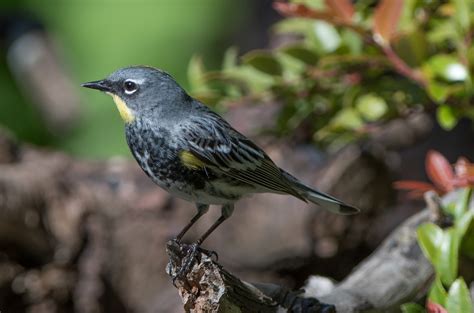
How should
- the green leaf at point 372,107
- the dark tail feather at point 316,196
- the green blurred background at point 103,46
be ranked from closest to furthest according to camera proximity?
the dark tail feather at point 316,196
the green leaf at point 372,107
the green blurred background at point 103,46

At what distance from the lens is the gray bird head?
1.88m

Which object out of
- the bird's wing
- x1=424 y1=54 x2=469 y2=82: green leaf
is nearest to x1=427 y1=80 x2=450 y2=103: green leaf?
x1=424 y1=54 x2=469 y2=82: green leaf

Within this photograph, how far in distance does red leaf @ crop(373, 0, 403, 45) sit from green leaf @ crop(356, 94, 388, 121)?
1.00 feet

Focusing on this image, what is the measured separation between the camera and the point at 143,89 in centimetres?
189

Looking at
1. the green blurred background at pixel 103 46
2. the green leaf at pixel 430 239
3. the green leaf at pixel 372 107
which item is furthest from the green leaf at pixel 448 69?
the green blurred background at pixel 103 46

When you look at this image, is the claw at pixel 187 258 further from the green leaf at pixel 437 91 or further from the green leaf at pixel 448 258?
the green leaf at pixel 437 91

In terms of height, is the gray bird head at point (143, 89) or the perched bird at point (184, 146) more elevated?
the gray bird head at point (143, 89)

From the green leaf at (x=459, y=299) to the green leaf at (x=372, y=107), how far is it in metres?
0.72

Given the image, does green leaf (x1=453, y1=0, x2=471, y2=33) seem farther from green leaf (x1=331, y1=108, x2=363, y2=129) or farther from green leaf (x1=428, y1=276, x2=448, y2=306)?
green leaf (x1=428, y1=276, x2=448, y2=306)

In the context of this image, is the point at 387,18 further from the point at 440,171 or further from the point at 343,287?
Answer: the point at 343,287

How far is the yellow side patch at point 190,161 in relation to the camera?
1.79 m

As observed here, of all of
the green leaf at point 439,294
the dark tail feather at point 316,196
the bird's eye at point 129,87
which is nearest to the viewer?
the green leaf at point 439,294

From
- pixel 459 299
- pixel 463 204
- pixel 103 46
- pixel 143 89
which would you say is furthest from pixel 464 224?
pixel 103 46

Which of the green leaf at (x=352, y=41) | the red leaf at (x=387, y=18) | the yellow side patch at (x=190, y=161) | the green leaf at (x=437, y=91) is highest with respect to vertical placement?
the red leaf at (x=387, y=18)
